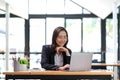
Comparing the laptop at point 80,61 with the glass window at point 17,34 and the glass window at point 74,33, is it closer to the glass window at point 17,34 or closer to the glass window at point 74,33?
the glass window at point 74,33

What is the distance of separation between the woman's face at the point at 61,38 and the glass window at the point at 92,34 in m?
8.40

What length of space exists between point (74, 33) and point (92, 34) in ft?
2.47

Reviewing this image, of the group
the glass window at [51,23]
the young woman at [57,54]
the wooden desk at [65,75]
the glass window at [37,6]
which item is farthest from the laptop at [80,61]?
the glass window at [37,6]

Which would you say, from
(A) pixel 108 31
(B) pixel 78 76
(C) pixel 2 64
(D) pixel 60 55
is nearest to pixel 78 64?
(B) pixel 78 76

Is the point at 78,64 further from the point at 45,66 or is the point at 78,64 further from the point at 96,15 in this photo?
the point at 96,15

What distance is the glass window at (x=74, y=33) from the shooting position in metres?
11.9

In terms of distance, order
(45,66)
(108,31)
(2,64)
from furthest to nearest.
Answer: (108,31) < (2,64) < (45,66)

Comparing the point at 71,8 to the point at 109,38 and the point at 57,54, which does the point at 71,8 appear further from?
the point at 57,54

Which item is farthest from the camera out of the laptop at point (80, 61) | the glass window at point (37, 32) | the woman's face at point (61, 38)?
the glass window at point (37, 32)

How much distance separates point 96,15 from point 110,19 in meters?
0.60

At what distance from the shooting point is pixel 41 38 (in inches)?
471

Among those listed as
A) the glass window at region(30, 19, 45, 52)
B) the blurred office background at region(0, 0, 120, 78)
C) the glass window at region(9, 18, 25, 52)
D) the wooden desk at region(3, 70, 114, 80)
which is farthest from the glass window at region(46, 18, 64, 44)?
the wooden desk at region(3, 70, 114, 80)

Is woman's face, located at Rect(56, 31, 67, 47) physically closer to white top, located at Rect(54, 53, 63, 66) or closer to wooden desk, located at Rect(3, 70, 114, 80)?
white top, located at Rect(54, 53, 63, 66)

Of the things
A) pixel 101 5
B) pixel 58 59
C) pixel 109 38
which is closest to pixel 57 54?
pixel 58 59
